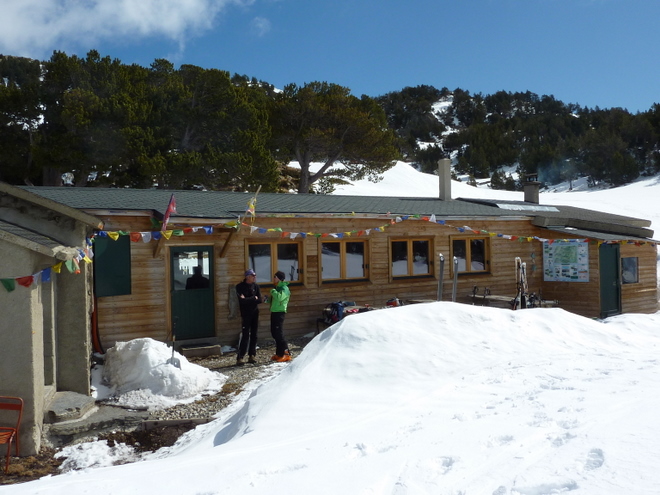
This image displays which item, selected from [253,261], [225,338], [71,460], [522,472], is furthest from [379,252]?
→ [522,472]

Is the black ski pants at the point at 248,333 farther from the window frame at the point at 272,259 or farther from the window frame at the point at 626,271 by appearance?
the window frame at the point at 626,271

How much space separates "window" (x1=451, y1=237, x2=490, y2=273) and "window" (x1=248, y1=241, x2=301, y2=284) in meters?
4.47

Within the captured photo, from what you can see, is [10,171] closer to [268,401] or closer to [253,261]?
[253,261]

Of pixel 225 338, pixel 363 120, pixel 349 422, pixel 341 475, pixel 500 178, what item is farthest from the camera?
pixel 500 178

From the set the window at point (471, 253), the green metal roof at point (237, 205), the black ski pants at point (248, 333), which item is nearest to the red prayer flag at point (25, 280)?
the green metal roof at point (237, 205)

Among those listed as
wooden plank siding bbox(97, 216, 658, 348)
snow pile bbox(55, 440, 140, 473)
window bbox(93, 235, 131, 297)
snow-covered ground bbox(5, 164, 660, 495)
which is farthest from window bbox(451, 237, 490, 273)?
snow pile bbox(55, 440, 140, 473)

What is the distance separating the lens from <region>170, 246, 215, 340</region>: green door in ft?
35.5

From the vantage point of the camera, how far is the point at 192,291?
11.0 meters

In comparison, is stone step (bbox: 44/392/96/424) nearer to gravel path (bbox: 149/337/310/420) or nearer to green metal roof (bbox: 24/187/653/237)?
gravel path (bbox: 149/337/310/420)

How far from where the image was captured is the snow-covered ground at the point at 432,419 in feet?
12.8

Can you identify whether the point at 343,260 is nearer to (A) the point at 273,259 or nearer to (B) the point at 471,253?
(A) the point at 273,259

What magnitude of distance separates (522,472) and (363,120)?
93.4 ft

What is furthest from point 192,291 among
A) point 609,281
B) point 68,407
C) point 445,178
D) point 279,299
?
point 609,281

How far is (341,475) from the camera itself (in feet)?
13.4
